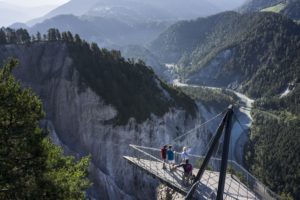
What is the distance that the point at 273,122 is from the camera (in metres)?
176

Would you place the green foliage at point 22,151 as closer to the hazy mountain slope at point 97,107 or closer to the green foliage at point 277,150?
the hazy mountain slope at point 97,107

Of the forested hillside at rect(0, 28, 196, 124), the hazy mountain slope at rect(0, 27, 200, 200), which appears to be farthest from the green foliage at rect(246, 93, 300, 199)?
the hazy mountain slope at rect(0, 27, 200, 200)

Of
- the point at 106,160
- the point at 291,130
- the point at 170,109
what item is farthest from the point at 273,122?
the point at 106,160

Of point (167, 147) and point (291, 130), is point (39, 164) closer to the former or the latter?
point (167, 147)

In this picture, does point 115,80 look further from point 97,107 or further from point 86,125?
point 86,125

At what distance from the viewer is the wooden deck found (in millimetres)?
27156

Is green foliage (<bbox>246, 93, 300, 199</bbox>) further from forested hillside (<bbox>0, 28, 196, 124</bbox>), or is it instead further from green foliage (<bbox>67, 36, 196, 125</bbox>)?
forested hillside (<bbox>0, 28, 196, 124</bbox>)

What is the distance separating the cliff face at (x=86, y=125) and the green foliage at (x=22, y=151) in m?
49.3

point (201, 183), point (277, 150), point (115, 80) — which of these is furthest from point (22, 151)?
point (277, 150)

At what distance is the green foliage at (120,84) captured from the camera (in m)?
79.2

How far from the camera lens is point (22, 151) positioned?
19.8 m

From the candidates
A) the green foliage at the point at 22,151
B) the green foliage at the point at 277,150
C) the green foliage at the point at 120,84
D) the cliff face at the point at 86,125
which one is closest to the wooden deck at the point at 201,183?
the green foliage at the point at 22,151

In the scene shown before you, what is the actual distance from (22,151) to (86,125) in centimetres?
5673

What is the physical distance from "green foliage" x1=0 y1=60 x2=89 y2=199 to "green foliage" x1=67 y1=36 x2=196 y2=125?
56.6 m
